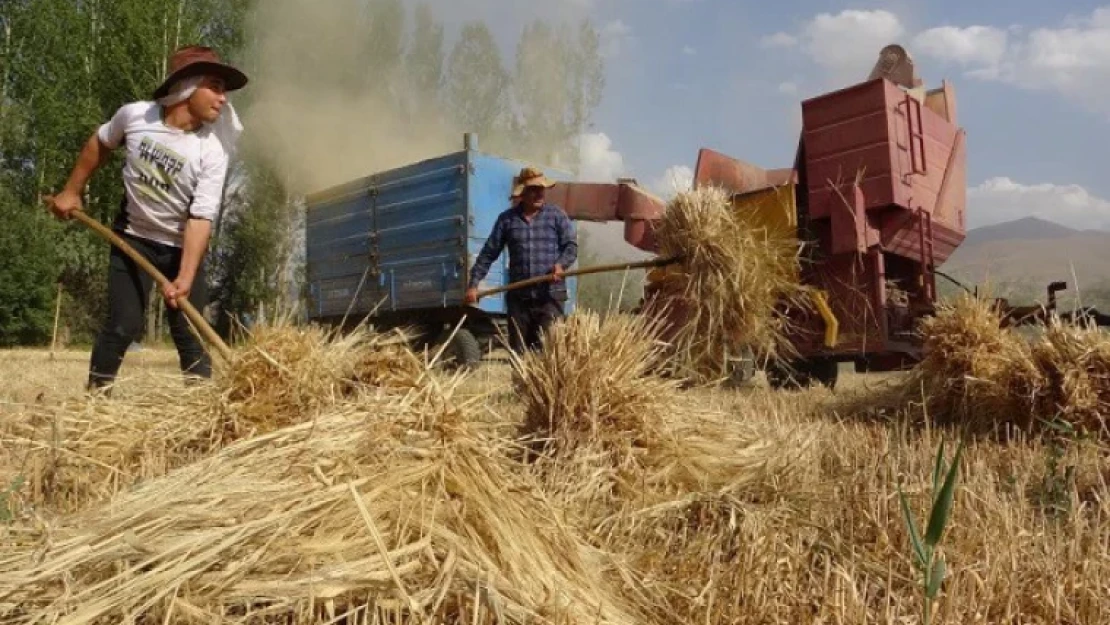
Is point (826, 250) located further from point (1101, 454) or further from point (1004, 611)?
point (1004, 611)

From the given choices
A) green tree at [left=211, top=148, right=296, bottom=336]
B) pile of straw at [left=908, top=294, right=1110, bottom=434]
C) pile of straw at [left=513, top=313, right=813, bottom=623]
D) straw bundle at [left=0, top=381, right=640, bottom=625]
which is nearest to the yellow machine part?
pile of straw at [left=908, top=294, right=1110, bottom=434]

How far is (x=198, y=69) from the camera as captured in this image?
3902mm

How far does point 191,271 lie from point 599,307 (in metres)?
1.81

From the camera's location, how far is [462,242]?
10.8m

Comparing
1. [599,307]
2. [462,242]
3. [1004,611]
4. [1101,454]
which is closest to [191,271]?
[599,307]

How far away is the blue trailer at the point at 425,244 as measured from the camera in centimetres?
1085

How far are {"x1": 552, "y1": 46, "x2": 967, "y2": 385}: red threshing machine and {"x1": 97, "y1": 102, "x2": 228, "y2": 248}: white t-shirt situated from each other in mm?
3775

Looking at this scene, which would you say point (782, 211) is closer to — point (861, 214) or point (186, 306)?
point (861, 214)

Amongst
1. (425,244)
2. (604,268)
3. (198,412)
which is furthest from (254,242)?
(198,412)

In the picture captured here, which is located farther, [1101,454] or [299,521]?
[1101,454]

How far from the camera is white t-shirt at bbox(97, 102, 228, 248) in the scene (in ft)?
13.0

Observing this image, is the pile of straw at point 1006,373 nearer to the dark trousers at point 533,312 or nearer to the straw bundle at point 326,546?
the dark trousers at point 533,312

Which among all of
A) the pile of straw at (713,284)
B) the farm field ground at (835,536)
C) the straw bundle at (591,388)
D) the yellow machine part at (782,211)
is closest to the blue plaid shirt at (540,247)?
the pile of straw at (713,284)

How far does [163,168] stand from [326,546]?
295 centimetres
